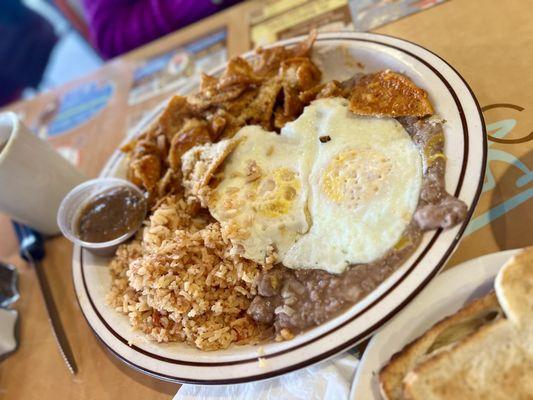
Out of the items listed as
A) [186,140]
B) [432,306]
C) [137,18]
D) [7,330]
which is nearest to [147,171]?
[186,140]

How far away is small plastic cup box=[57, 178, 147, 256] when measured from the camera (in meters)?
2.12

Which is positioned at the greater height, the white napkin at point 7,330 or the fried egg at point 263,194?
the fried egg at point 263,194

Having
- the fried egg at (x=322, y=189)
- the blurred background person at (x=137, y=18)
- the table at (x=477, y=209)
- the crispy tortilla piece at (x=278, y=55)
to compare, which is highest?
the blurred background person at (x=137, y=18)

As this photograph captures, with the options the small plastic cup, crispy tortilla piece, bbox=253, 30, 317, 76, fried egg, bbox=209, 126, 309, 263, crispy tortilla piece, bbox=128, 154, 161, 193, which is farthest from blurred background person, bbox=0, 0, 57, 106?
fried egg, bbox=209, 126, 309, 263

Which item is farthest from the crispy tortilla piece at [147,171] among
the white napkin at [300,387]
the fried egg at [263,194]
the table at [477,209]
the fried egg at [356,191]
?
the white napkin at [300,387]

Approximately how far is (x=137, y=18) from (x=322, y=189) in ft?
9.17

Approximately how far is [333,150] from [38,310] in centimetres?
179

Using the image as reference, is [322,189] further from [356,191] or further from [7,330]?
[7,330]

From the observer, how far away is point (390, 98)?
185 cm

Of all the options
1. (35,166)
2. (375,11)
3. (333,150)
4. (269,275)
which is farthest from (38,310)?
(375,11)

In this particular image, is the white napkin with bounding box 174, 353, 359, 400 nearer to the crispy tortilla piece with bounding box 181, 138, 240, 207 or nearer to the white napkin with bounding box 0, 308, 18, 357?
the crispy tortilla piece with bounding box 181, 138, 240, 207

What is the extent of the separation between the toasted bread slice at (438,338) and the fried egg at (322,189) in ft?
1.07

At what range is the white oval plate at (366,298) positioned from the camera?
142cm

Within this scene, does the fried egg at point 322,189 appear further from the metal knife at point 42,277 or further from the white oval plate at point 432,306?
the metal knife at point 42,277
